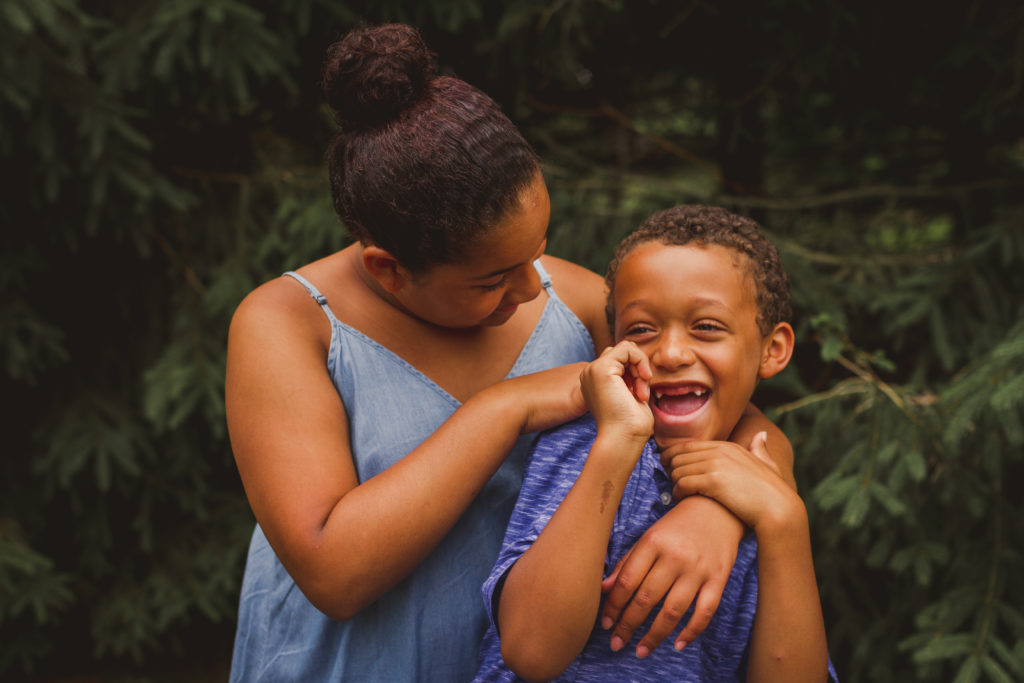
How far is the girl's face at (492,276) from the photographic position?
4.46 feet

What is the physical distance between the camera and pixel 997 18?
2.67 m

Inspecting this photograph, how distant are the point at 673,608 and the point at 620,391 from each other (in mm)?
352

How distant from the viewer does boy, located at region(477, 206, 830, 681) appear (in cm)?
122

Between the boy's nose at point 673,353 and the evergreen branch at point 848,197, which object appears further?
the evergreen branch at point 848,197

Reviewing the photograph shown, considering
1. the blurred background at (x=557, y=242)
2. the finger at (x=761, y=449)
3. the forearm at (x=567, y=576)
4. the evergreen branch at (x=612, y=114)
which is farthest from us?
the evergreen branch at (x=612, y=114)

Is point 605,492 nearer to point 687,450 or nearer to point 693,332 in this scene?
point 687,450

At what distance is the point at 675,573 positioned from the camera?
1.24 meters

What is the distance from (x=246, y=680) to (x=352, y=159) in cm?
108

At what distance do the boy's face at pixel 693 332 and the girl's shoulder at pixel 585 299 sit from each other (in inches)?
8.7

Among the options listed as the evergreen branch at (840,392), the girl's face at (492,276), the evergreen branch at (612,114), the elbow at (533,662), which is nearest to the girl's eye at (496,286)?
the girl's face at (492,276)

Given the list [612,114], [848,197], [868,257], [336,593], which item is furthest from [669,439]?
[612,114]

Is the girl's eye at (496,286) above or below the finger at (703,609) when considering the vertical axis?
above

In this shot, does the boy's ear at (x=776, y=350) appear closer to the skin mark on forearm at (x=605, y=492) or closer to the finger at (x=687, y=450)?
the finger at (x=687, y=450)

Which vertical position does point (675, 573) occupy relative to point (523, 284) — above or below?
below
